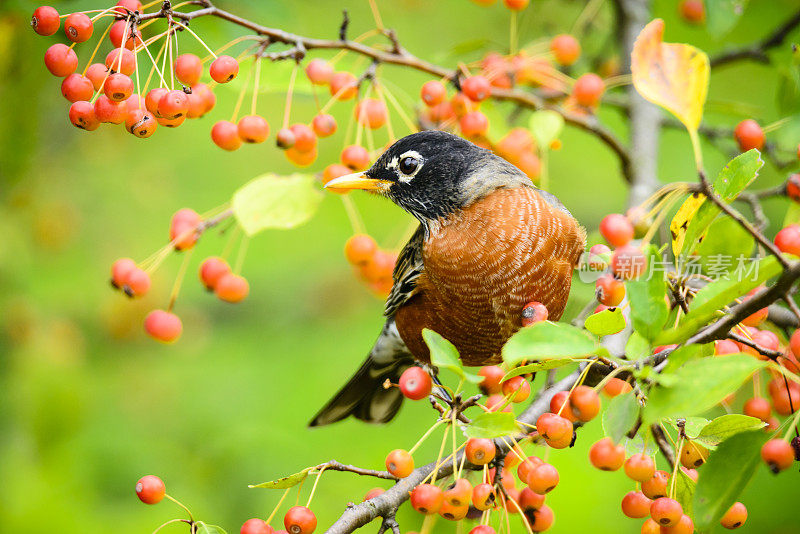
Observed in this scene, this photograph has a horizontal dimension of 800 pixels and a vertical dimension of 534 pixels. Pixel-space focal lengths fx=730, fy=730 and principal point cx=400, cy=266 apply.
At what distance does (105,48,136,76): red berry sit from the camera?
1336 mm

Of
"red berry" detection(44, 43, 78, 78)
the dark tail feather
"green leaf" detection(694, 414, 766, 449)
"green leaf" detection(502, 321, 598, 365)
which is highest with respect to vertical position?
"red berry" detection(44, 43, 78, 78)

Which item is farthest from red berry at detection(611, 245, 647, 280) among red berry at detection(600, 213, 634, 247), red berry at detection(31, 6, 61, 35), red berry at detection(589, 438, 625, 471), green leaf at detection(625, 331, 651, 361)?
red berry at detection(31, 6, 61, 35)

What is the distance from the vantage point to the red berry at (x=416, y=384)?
1430mm

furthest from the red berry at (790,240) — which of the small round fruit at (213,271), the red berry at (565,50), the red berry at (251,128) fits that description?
the small round fruit at (213,271)

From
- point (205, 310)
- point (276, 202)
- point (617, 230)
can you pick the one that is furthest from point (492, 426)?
point (205, 310)

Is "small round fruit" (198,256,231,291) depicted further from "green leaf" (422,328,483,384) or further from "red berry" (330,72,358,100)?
"green leaf" (422,328,483,384)

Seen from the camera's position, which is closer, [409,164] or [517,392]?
[517,392]

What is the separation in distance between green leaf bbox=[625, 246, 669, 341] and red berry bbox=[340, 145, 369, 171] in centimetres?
104

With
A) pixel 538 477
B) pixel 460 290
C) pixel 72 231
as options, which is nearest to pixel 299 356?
pixel 72 231

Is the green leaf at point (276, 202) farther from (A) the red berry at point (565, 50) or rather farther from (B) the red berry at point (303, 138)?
(A) the red berry at point (565, 50)

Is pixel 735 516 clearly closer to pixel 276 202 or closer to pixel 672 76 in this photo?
pixel 672 76

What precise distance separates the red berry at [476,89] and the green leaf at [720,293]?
3.51 ft

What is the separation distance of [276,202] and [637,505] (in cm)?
109

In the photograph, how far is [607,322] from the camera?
3.63 feet
